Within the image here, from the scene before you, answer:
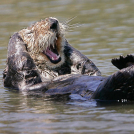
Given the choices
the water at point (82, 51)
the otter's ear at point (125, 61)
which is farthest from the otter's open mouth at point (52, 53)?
the otter's ear at point (125, 61)

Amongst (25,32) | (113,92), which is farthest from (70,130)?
(25,32)

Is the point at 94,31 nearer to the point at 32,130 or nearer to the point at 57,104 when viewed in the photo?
the point at 57,104

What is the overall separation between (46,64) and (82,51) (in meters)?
2.85

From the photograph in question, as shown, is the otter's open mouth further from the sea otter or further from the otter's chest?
the otter's chest

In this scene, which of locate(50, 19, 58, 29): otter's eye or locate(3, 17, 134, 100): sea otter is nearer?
locate(3, 17, 134, 100): sea otter

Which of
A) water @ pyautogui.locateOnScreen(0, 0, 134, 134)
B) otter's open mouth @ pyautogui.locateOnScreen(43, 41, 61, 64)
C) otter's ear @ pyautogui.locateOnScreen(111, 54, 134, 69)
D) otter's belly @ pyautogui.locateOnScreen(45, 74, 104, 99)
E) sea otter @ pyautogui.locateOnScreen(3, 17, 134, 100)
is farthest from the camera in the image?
otter's open mouth @ pyautogui.locateOnScreen(43, 41, 61, 64)

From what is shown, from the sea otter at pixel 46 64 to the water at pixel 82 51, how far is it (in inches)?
Result: 8.8

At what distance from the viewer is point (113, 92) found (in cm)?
469

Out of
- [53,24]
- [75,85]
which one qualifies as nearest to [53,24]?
[53,24]

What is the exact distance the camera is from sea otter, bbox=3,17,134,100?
221 inches

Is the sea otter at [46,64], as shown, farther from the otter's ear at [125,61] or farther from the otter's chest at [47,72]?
the otter's ear at [125,61]

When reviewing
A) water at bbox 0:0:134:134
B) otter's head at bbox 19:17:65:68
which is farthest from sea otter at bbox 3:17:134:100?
water at bbox 0:0:134:134

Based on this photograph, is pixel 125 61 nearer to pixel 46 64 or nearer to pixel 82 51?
pixel 46 64

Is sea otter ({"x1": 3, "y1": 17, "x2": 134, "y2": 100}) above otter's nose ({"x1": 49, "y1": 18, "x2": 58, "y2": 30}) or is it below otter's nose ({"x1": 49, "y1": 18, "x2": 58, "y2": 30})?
below
